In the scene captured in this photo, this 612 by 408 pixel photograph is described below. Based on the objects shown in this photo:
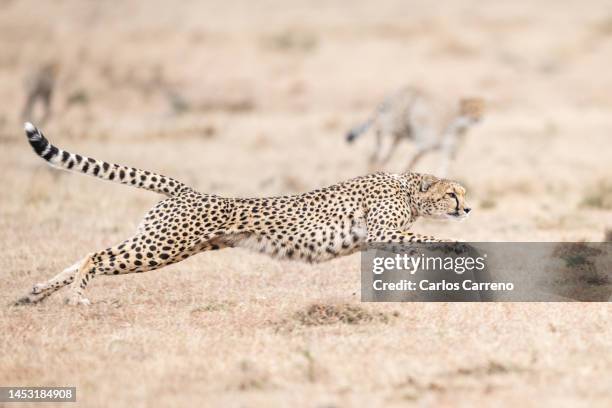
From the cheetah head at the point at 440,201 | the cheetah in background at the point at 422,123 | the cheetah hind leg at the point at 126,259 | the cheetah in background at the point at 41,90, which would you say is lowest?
the cheetah hind leg at the point at 126,259

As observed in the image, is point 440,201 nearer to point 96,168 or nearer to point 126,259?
point 126,259

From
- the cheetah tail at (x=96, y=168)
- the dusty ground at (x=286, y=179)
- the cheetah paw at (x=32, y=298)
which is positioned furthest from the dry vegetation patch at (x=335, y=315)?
the cheetah paw at (x=32, y=298)

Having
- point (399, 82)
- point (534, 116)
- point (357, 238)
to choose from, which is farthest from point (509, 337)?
point (399, 82)

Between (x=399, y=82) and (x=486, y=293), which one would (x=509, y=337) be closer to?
(x=486, y=293)

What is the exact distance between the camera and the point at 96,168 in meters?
6.41

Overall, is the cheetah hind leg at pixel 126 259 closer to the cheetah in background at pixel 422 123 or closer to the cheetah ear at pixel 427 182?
the cheetah ear at pixel 427 182

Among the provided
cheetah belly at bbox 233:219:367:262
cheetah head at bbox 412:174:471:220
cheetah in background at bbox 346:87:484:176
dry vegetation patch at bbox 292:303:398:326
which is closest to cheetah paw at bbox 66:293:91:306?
cheetah belly at bbox 233:219:367:262

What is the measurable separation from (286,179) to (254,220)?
217 inches

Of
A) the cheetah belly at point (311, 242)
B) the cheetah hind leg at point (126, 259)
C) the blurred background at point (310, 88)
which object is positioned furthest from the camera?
the blurred background at point (310, 88)

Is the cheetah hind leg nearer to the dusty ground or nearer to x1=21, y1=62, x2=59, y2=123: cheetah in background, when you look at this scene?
the dusty ground

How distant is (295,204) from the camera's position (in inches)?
263

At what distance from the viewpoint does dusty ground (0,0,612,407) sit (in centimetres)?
505

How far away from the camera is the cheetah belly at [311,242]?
6.52m

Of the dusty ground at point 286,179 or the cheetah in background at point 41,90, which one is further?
the cheetah in background at point 41,90
